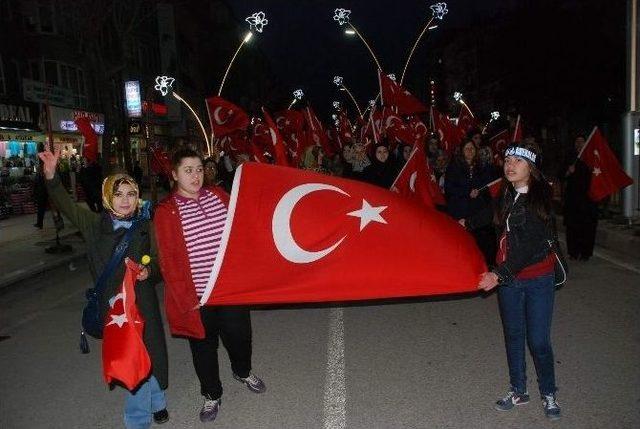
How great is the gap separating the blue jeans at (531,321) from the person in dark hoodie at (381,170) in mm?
4421

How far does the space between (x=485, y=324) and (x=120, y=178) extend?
3.85 m

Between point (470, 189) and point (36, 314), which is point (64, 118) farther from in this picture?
point (470, 189)

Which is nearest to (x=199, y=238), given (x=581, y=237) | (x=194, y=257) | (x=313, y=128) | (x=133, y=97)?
(x=194, y=257)

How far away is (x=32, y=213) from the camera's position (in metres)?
20.4

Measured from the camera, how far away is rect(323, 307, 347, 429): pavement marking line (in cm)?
404

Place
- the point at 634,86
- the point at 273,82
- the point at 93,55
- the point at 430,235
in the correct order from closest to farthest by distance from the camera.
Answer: the point at 430,235, the point at 634,86, the point at 93,55, the point at 273,82

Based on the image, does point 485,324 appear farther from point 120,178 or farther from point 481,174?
point 120,178

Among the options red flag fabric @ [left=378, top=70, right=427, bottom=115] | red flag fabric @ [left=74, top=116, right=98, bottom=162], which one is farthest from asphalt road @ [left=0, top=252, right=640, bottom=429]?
red flag fabric @ [left=378, top=70, right=427, bottom=115]

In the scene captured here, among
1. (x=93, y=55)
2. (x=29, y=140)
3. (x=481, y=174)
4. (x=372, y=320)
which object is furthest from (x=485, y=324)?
(x=29, y=140)

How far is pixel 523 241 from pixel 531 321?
0.55 m

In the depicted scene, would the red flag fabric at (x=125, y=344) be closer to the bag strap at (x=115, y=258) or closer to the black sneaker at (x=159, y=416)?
the bag strap at (x=115, y=258)

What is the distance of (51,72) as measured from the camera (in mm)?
30250

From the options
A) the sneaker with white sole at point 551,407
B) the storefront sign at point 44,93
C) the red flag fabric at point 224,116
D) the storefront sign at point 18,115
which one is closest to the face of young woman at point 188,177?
the sneaker with white sole at point 551,407

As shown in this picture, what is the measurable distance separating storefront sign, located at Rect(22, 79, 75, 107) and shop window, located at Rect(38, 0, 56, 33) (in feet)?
65.9
